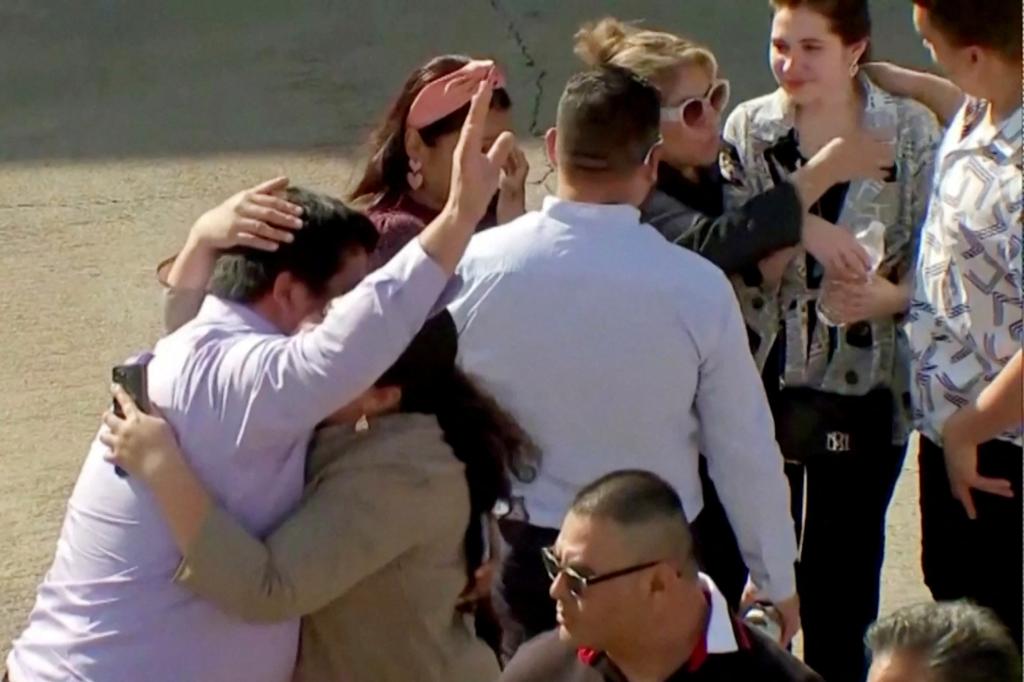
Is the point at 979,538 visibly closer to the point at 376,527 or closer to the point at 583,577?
the point at 583,577

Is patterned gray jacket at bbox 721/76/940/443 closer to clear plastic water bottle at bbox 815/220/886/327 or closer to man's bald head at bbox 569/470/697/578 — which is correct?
clear plastic water bottle at bbox 815/220/886/327

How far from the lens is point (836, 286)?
3.93 meters

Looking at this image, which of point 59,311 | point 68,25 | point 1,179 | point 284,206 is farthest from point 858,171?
point 68,25

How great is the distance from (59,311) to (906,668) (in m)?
4.72

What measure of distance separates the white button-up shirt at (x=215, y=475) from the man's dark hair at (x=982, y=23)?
1226 millimetres

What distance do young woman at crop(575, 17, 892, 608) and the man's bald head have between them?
94 cm

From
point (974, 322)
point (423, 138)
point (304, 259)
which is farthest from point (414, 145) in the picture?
point (974, 322)

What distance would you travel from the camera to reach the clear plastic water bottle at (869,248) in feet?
13.0

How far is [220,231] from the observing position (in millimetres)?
3084

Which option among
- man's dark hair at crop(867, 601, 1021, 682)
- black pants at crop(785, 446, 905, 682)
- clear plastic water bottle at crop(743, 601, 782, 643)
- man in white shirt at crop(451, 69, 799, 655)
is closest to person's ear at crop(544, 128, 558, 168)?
man in white shirt at crop(451, 69, 799, 655)

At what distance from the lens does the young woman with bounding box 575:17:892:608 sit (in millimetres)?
3791

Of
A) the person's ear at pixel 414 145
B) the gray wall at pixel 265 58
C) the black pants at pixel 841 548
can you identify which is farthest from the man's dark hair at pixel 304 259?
the gray wall at pixel 265 58

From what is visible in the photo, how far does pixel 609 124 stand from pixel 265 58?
6.07m

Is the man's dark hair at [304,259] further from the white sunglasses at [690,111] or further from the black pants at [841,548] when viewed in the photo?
the black pants at [841,548]
